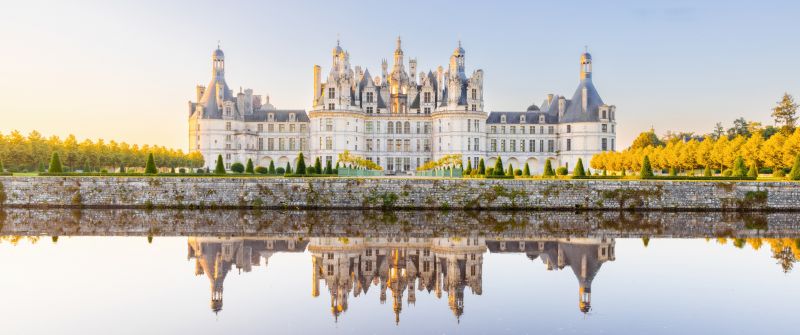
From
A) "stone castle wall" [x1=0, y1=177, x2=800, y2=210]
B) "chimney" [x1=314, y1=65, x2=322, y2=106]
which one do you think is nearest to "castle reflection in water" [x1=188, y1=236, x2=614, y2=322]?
"stone castle wall" [x1=0, y1=177, x2=800, y2=210]

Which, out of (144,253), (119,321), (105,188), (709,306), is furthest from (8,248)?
(709,306)

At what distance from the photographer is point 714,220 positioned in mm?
22734

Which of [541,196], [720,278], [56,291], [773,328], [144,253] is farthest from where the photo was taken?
[541,196]

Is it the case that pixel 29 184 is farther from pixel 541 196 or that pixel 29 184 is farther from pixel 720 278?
pixel 720 278

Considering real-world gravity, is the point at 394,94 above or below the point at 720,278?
above

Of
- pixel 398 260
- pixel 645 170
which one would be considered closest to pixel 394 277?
pixel 398 260

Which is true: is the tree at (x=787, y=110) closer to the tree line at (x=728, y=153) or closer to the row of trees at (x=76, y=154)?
the tree line at (x=728, y=153)

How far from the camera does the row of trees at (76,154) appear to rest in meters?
39.3

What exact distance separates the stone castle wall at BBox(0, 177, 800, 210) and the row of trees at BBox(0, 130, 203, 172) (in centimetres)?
683

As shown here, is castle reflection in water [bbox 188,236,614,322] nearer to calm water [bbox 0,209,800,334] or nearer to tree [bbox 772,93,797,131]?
calm water [bbox 0,209,800,334]

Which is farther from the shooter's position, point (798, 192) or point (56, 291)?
point (798, 192)

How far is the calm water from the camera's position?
9141 mm

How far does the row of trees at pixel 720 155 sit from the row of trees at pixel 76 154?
34797mm

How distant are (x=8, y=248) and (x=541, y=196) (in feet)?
61.3
